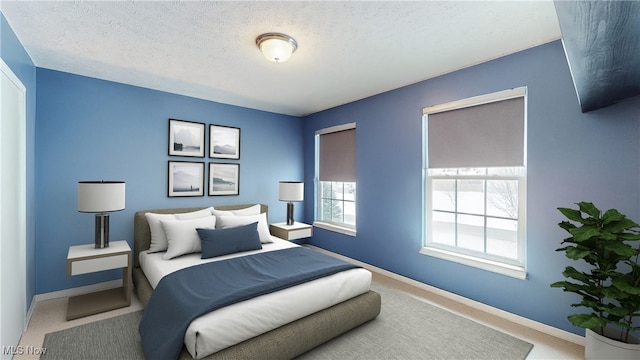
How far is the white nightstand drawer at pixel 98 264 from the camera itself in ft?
8.55

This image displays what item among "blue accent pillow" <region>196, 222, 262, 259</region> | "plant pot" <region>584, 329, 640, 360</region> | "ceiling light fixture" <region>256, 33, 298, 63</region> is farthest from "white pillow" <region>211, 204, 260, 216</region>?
"plant pot" <region>584, 329, 640, 360</region>

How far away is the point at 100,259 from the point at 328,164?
11.0 feet

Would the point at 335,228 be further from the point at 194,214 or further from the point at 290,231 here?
the point at 194,214

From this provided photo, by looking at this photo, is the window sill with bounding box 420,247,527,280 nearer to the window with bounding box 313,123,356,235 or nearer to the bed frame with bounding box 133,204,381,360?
the bed frame with bounding box 133,204,381,360

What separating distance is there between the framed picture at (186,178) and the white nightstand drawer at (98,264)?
1198 mm

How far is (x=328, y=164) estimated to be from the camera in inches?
191

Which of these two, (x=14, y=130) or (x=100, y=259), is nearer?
(x=14, y=130)

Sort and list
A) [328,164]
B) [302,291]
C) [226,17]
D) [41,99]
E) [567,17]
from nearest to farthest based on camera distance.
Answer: [567,17] < [226,17] < [302,291] < [41,99] < [328,164]

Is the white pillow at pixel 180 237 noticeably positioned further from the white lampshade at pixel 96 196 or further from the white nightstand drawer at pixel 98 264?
the white lampshade at pixel 96 196

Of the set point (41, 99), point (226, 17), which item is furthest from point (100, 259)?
point (226, 17)

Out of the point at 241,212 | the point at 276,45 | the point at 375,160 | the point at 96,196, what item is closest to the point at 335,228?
the point at 375,160

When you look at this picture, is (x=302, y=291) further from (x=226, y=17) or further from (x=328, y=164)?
(x=328, y=164)

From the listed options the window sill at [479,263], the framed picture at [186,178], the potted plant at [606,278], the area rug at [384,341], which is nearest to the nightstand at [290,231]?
the framed picture at [186,178]

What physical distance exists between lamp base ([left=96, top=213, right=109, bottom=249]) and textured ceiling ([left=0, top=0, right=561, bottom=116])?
5.40ft
